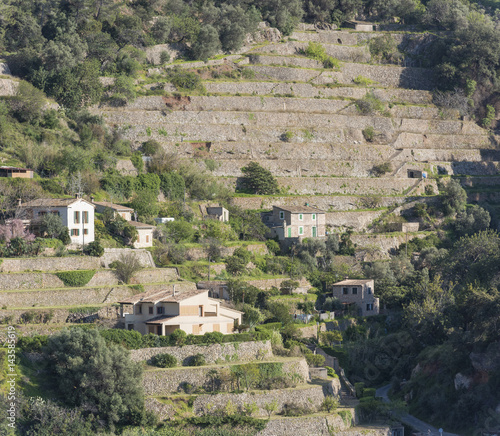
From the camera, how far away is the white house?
60.0 metres

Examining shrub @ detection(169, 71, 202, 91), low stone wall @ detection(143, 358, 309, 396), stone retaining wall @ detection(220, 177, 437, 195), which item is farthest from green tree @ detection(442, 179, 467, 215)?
low stone wall @ detection(143, 358, 309, 396)

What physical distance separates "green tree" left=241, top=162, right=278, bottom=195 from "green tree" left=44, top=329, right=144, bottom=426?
108 ft

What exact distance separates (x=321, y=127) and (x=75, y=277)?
37835 millimetres

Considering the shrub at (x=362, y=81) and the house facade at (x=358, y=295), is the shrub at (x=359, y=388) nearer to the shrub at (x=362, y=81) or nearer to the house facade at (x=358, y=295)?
the house facade at (x=358, y=295)

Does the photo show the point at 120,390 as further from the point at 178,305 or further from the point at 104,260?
the point at 104,260

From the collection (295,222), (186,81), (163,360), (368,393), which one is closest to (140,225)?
(295,222)

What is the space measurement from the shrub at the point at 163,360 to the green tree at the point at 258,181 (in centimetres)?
3040

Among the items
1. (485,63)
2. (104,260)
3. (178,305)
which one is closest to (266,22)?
A: (485,63)

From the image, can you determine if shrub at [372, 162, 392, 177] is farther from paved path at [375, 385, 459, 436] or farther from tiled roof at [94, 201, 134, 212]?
paved path at [375, 385, 459, 436]

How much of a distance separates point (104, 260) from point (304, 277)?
635 inches

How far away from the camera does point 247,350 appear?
170 ft

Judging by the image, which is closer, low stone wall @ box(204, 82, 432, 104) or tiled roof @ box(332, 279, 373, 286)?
tiled roof @ box(332, 279, 373, 286)

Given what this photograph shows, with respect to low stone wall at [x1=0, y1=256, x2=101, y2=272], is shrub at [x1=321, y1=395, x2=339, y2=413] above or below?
below

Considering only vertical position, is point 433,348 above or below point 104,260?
below
